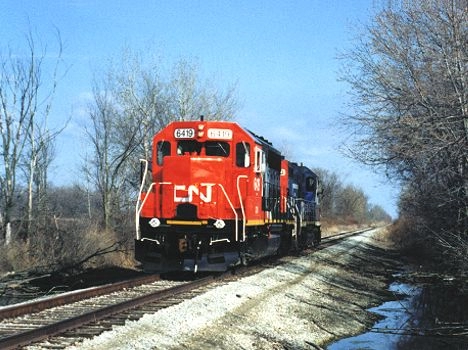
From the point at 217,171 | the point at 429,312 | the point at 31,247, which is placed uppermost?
the point at 217,171

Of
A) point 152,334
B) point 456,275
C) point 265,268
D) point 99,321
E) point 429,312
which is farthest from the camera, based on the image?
point 456,275

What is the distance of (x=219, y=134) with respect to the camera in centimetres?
1407

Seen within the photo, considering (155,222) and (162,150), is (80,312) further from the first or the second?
(162,150)

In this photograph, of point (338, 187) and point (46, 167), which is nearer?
point (46, 167)

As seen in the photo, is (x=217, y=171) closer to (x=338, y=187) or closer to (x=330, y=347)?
(x=330, y=347)

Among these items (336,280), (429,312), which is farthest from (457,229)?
(429,312)

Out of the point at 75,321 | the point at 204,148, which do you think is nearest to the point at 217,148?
the point at 204,148

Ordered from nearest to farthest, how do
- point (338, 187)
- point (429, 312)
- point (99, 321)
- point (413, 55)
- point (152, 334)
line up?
1. point (152, 334)
2. point (99, 321)
3. point (429, 312)
4. point (413, 55)
5. point (338, 187)

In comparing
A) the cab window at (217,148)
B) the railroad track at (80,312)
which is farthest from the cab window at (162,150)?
the railroad track at (80,312)

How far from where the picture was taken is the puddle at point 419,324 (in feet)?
32.5

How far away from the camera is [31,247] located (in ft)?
53.6

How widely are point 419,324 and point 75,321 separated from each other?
7.24m

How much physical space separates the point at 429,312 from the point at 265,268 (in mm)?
5153

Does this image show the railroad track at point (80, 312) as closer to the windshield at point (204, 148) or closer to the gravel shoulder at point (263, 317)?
the gravel shoulder at point (263, 317)
